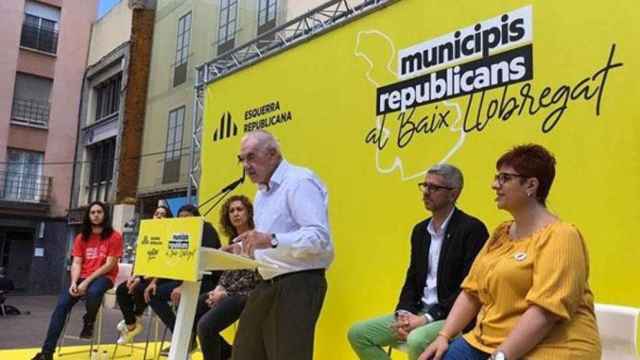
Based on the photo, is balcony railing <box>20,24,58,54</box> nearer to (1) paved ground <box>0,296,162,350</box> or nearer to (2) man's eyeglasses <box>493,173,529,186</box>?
(1) paved ground <box>0,296,162,350</box>

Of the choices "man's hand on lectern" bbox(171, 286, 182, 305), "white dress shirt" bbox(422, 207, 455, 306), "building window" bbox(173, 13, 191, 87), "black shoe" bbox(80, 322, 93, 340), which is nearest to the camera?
"white dress shirt" bbox(422, 207, 455, 306)

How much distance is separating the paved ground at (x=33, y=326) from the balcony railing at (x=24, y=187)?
4875 millimetres

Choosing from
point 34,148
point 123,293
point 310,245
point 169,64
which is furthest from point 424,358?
point 34,148

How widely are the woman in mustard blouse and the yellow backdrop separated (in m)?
1.03

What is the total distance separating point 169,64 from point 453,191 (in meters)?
14.6

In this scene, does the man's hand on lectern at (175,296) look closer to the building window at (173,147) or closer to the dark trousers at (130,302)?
the dark trousers at (130,302)

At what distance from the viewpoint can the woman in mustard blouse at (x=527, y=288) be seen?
2121mm

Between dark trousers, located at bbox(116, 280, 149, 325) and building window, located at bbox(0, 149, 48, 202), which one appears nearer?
dark trousers, located at bbox(116, 280, 149, 325)

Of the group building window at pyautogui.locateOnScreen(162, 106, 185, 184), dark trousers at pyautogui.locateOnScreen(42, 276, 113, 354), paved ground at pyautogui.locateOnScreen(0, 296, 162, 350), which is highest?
building window at pyautogui.locateOnScreen(162, 106, 185, 184)

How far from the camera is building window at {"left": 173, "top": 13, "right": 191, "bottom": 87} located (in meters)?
15.9

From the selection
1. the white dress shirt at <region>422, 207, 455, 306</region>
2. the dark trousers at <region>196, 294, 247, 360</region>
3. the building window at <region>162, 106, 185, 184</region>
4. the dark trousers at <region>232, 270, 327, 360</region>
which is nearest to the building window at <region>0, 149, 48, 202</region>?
the building window at <region>162, 106, 185, 184</region>

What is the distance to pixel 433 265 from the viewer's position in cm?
332

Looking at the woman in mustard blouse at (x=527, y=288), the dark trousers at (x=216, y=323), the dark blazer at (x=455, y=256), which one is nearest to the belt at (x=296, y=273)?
the dark blazer at (x=455, y=256)

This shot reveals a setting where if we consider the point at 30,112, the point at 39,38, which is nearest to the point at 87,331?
the point at 30,112
